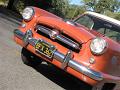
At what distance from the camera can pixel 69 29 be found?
263 inches

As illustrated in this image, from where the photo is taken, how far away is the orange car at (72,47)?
618 centimetres

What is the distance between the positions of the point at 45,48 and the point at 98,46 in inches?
42.9

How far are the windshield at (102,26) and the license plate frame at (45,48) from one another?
1.67m

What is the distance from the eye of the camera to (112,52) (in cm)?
628

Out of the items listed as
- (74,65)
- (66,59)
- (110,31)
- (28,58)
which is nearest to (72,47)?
(66,59)

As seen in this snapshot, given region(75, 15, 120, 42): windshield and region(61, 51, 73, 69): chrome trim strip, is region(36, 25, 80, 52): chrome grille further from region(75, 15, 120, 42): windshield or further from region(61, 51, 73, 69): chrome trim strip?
region(75, 15, 120, 42): windshield

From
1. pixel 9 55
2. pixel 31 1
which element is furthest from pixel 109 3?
pixel 9 55

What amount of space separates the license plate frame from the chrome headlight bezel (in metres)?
0.78

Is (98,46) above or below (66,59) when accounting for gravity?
above

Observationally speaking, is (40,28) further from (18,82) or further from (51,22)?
(18,82)

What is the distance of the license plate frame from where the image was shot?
21.8 feet

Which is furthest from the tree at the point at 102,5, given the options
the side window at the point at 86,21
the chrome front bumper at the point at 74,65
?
the chrome front bumper at the point at 74,65

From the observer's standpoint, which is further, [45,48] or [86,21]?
[86,21]

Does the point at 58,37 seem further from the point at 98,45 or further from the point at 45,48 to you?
the point at 98,45
